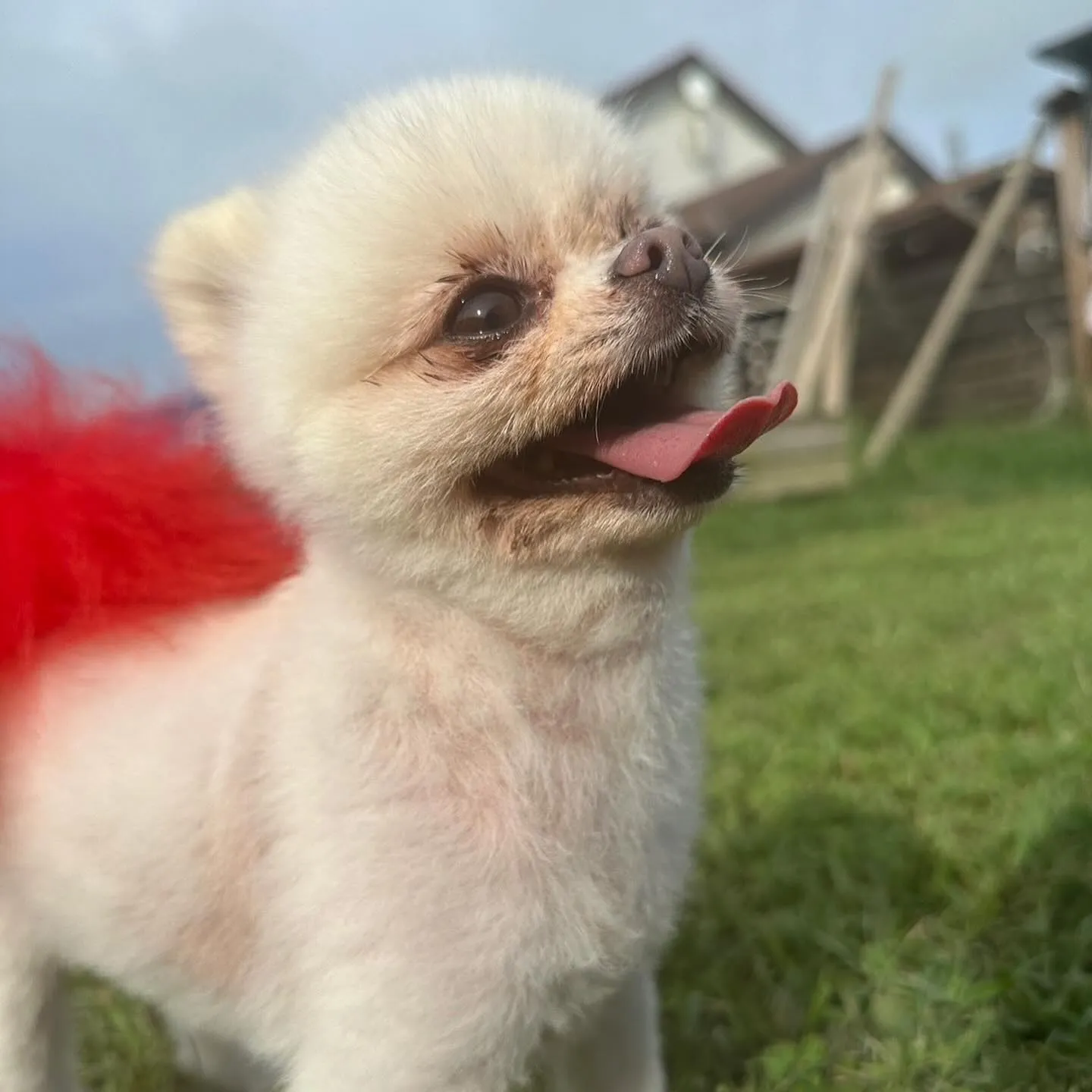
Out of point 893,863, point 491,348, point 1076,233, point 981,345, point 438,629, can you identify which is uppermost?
point 491,348

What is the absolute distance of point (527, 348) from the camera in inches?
42.3

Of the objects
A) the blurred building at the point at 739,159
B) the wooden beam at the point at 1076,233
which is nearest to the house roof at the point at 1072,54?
the wooden beam at the point at 1076,233

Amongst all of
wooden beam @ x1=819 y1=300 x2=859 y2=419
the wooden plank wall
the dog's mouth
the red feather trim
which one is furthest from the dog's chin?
the wooden plank wall

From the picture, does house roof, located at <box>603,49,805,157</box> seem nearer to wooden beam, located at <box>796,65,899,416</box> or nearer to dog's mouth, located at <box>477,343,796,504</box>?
wooden beam, located at <box>796,65,899,416</box>

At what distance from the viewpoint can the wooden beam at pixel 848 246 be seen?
28.3 ft

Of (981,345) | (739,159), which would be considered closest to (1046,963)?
(981,345)

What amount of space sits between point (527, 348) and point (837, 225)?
899cm

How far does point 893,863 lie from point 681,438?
4.21 ft

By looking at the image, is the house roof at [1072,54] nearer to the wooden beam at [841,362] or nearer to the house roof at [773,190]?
the wooden beam at [841,362]

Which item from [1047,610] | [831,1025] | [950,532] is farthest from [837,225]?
[831,1025]

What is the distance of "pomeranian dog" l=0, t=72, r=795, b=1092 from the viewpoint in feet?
3.55

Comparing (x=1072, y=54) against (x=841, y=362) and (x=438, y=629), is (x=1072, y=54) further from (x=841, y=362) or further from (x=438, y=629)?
(x=438, y=629)

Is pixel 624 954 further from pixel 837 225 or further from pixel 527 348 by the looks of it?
pixel 837 225

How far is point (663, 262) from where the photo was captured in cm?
109
